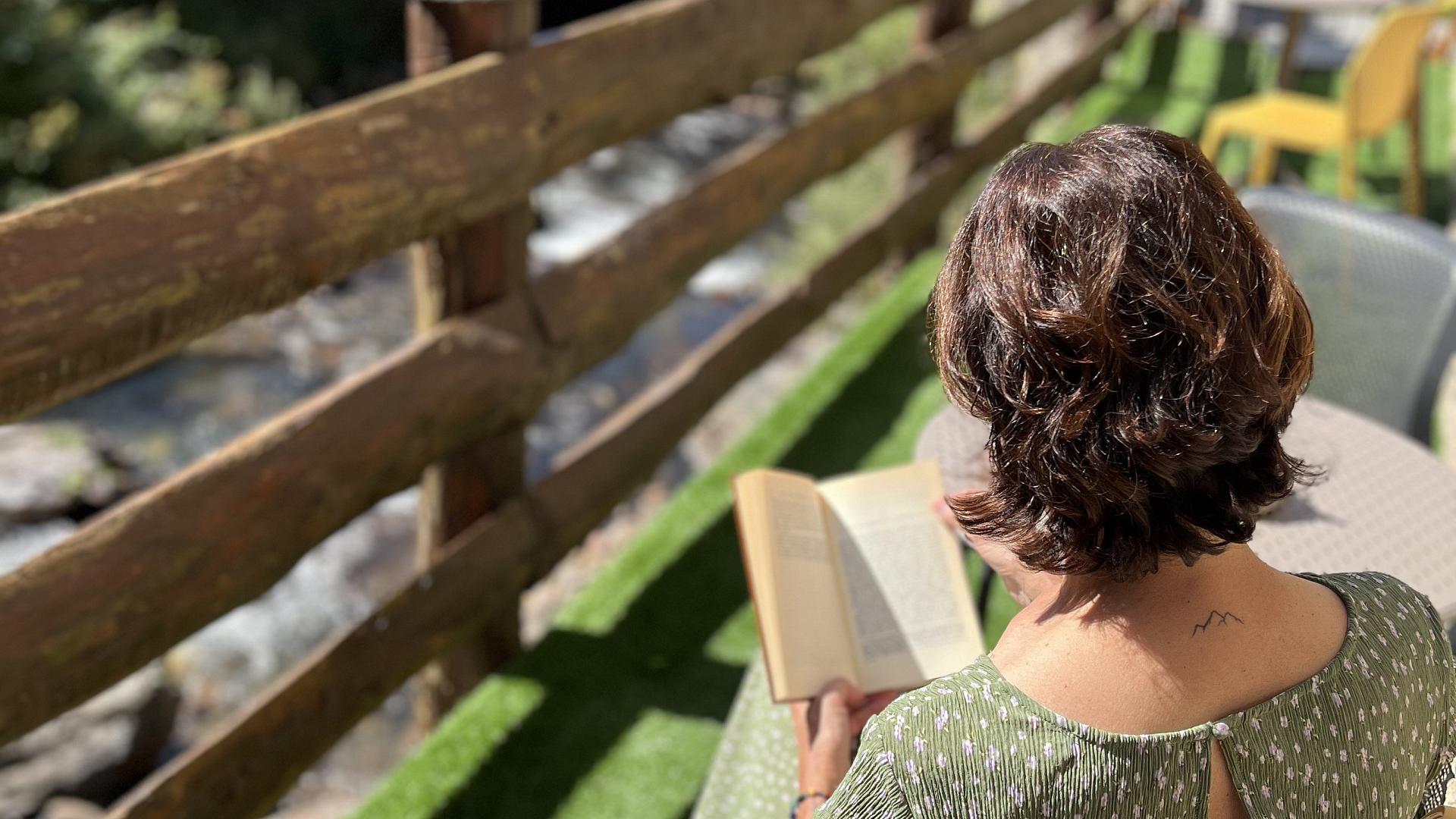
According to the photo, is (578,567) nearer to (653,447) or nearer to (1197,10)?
(653,447)

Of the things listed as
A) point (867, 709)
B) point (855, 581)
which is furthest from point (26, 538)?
point (867, 709)

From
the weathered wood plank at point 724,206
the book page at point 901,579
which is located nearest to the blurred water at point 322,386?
the weathered wood plank at point 724,206

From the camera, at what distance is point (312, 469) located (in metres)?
1.95

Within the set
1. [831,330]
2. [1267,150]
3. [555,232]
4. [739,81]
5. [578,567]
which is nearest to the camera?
[739,81]

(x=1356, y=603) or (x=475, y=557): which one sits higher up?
(x=1356, y=603)

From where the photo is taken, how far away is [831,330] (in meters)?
9.45

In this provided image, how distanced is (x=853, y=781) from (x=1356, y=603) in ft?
1.63

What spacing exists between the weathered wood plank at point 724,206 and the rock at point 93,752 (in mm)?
2183

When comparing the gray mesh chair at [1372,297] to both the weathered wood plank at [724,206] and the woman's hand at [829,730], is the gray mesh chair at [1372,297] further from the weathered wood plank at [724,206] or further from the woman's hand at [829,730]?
the woman's hand at [829,730]

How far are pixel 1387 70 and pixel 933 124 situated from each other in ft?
5.07

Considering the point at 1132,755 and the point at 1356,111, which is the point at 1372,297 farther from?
the point at 1356,111

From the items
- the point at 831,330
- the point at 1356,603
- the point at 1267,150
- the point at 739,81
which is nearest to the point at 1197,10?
the point at 831,330

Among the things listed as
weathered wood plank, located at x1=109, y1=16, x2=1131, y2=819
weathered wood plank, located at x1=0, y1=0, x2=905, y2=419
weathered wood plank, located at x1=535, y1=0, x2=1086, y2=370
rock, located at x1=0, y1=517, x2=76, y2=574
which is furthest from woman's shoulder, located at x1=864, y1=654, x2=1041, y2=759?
rock, located at x1=0, y1=517, x2=76, y2=574

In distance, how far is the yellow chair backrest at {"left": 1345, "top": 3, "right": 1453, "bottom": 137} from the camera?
159 inches
